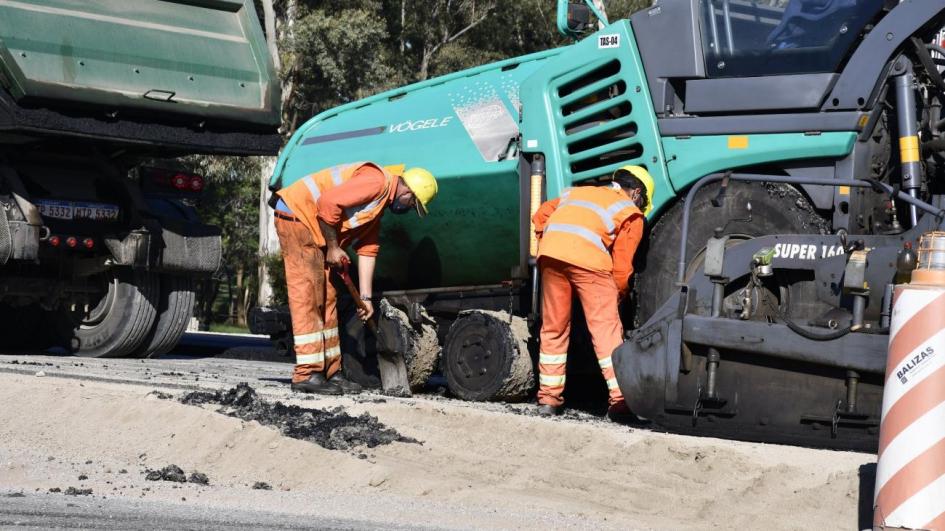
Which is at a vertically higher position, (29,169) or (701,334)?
(29,169)

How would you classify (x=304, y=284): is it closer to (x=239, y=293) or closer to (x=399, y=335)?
(x=399, y=335)

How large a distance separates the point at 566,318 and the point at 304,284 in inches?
67.9

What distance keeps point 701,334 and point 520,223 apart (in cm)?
221

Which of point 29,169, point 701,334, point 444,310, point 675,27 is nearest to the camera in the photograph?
point 701,334

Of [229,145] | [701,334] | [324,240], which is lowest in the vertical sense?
[701,334]

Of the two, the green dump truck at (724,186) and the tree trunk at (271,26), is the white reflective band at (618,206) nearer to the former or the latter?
the green dump truck at (724,186)

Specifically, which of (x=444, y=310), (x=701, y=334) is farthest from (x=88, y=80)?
(x=701, y=334)

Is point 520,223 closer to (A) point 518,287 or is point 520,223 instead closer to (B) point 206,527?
(A) point 518,287

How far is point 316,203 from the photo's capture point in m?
8.93

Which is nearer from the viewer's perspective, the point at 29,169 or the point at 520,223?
the point at 520,223

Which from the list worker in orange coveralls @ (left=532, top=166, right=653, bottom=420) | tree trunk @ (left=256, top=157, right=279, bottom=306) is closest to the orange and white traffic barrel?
worker in orange coveralls @ (left=532, top=166, right=653, bottom=420)

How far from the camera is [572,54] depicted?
28.0 feet

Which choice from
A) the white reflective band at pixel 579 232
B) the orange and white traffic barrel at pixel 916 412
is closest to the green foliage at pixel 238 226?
the white reflective band at pixel 579 232

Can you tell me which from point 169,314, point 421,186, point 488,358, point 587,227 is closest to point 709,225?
point 587,227
